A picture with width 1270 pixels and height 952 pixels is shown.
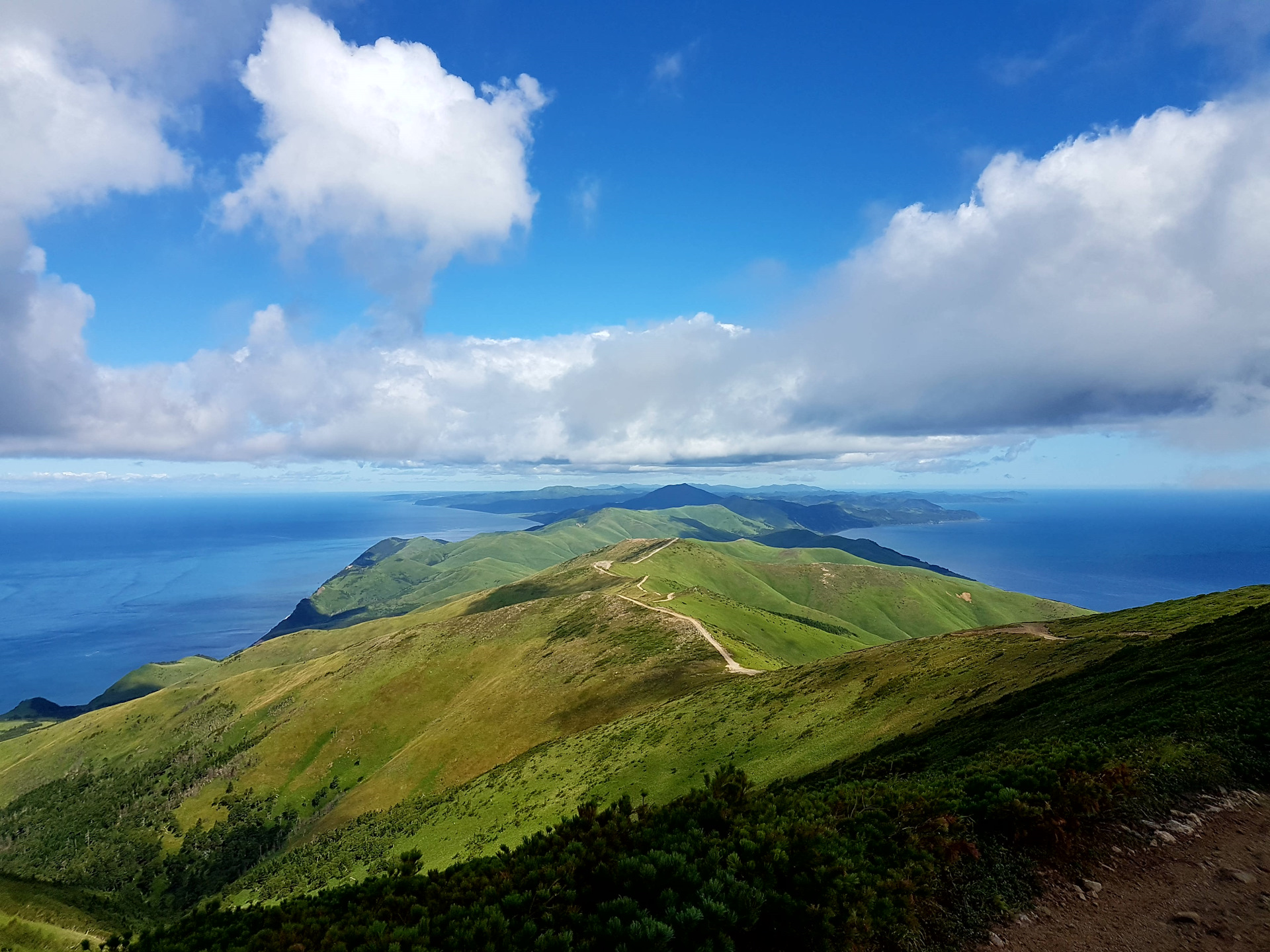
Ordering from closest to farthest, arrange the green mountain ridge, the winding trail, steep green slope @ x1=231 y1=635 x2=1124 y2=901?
1. steep green slope @ x1=231 y1=635 x2=1124 y2=901
2. the green mountain ridge
3. the winding trail

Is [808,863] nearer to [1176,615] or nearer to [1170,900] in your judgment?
[1170,900]

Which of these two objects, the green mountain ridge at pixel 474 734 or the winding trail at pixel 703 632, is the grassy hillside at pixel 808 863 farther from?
the winding trail at pixel 703 632

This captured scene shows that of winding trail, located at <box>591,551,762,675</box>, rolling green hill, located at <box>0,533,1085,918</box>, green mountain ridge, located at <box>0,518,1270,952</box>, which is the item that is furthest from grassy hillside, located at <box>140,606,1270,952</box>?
winding trail, located at <box>591,551,762,675</box>

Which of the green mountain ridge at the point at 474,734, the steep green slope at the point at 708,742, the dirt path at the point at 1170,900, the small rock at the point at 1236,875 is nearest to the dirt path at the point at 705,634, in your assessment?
the green mountain ridge at the point at 474,734

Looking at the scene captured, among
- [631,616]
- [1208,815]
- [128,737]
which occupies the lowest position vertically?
[128,737]

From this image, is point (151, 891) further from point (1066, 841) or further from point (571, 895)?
point (1066, 841)

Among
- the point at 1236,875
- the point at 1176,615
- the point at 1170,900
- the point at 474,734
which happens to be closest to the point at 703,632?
the point at 474,734

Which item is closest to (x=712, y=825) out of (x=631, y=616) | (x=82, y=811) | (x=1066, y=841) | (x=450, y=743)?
(x=1066, y=841)

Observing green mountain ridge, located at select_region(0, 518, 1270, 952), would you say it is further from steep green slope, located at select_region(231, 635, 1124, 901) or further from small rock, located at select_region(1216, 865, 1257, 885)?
small rock, located at select_region(1216, 865, 1257, 885)

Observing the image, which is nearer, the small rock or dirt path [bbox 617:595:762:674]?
the small rock
